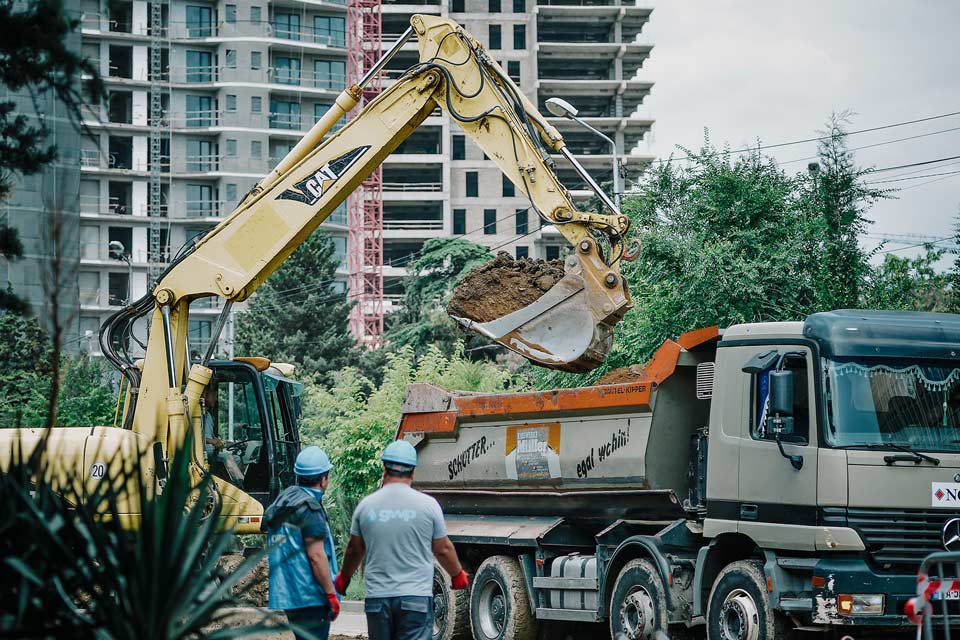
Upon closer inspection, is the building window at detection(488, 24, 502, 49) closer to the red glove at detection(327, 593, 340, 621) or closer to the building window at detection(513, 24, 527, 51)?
the building window at detection(513, 24, 527, 51)

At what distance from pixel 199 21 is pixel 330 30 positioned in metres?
8.66

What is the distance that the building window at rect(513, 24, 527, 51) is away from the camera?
96.4 meters

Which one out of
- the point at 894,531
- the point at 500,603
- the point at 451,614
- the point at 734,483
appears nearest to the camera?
the point at 894,531

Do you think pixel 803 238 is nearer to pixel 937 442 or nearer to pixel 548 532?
pixel 548 532

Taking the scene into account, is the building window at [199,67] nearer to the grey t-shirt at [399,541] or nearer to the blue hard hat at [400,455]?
the blue hard hat at [400,455]

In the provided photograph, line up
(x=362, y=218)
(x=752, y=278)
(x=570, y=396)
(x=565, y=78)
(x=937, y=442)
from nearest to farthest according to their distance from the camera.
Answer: (x=937, y=442) → (x=570, y=396) → (x=752, y=278) → (x=362, y=218) → (x=565, y=78)

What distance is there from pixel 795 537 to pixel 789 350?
5.27 ft

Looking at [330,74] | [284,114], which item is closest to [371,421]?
[284,114]

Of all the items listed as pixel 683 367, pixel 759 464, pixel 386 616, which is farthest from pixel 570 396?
pixel 386 616

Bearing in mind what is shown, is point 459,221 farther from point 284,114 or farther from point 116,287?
point 116,287

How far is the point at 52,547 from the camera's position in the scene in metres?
6.22

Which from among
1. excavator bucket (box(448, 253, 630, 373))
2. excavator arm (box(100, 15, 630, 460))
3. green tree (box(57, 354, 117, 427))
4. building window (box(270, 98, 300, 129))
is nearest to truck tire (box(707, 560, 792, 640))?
excavator bucket (box(448, 253, 630, 373))

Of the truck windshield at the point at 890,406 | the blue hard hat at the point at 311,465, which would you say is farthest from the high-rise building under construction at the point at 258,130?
the blue hard hat at the point at 311,465

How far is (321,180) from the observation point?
16.1m
